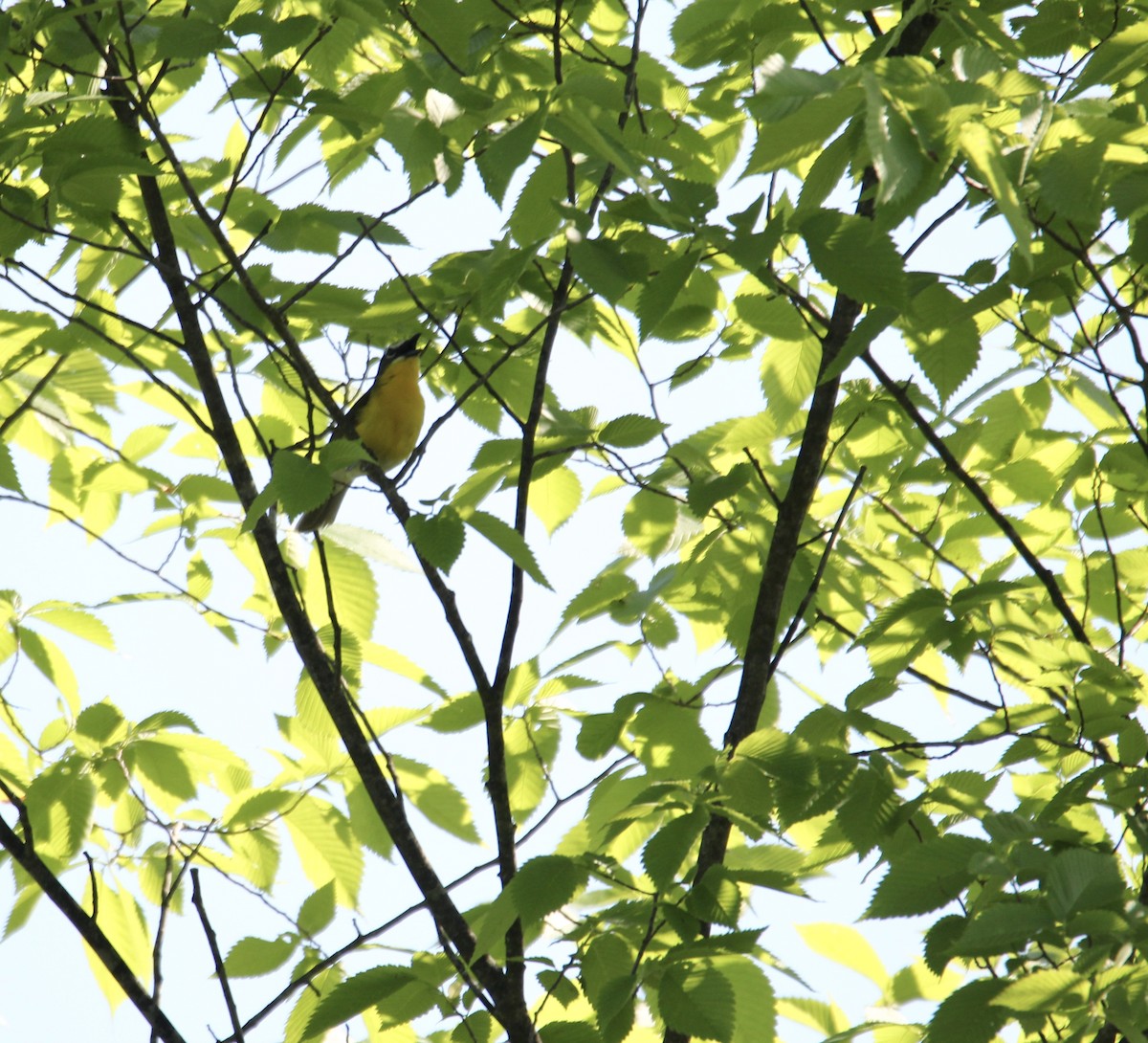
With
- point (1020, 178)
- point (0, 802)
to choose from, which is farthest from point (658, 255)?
point (0, 802)

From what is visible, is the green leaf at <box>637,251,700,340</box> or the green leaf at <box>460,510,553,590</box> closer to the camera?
the green leaf at <box>637,251,700,340</box>

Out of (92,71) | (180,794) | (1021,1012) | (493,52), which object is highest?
(92,71)

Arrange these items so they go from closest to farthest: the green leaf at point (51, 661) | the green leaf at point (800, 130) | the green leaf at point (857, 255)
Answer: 1. the green leaf at point (800, 130)
2. the green leaf at point (857, 255)
3. the green leaf at point (51, 661)

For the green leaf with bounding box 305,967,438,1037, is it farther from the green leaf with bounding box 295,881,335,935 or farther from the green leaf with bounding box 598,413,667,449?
the green leaf with bounding box 598,413,667,449

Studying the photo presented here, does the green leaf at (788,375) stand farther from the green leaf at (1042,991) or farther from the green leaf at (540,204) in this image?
the green leaf at (1042,991)

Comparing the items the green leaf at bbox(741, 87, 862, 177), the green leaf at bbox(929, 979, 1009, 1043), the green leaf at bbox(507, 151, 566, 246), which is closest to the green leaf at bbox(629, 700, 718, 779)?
the green leaf at bbox(929, 979, 1009, 1043)

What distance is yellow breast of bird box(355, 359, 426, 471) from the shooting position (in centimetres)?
793

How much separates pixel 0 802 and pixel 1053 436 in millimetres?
3931

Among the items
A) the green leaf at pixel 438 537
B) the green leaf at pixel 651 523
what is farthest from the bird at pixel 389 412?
the green leaf at pixel 438 537

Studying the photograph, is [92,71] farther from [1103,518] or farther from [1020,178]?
[1103,518]

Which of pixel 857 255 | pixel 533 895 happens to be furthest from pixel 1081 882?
pixel 857 255

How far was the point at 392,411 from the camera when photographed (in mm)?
7930

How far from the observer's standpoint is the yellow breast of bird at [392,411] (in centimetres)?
793

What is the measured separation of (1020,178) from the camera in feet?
7.41
